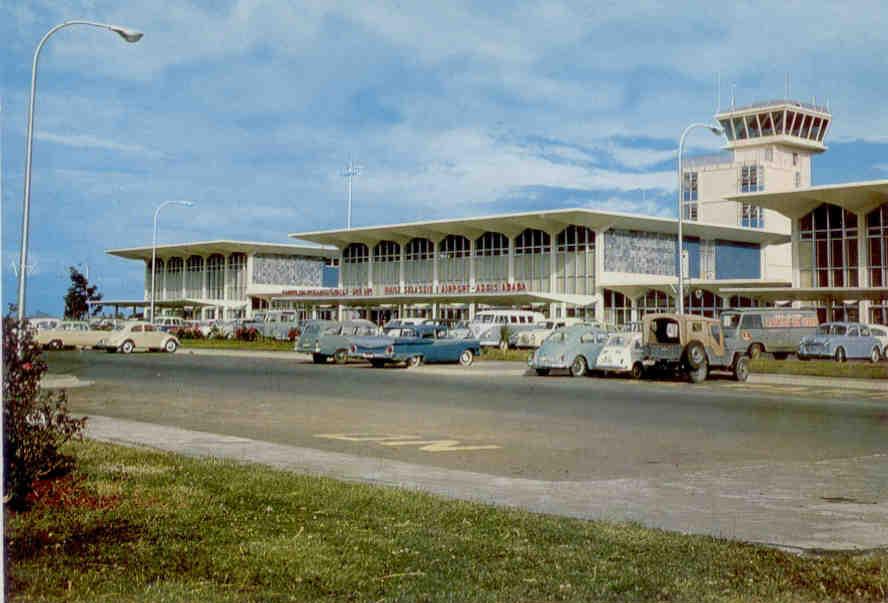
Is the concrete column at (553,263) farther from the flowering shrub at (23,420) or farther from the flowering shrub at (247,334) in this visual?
the flowering shrub at (23,420)

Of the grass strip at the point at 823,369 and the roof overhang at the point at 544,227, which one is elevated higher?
the roof overhang at the point at 544,227

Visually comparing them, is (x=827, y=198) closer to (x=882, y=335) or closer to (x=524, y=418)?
(x=882, y=335)

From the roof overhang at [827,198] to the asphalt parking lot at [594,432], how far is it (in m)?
35.8

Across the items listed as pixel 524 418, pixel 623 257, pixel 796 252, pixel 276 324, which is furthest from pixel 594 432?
pixel 623 257

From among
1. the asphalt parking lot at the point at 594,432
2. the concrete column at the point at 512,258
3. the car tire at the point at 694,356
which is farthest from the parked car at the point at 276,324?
the car tire at the point at 694,356

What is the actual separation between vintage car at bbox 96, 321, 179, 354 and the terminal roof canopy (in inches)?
1535

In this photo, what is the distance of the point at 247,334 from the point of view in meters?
58.2

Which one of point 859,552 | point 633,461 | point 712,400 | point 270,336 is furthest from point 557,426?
point 270,336

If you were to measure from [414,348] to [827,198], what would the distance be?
1467 inches

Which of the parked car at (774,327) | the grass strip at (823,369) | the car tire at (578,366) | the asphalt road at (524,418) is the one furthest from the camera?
the parked car at (774,327)

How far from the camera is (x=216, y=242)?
102 metres

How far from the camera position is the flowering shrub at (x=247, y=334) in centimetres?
5778

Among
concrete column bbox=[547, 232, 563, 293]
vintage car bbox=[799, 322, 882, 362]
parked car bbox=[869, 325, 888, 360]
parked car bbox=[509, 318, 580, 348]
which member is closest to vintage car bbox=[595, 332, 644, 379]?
vintage car bbox=[799, 322, 882, 362]

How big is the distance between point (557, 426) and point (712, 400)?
24.0 ft
